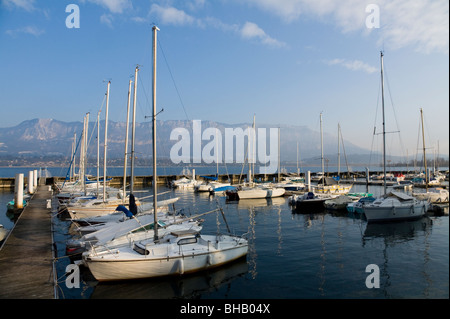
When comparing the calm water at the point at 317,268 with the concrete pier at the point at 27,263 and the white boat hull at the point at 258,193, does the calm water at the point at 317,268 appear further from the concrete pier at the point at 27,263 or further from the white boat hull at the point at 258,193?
the white boat hull at the point at 258,193

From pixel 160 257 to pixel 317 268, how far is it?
7.83 metres

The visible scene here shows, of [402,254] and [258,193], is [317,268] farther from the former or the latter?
[258,193]

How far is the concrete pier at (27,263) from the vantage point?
11039 millimetres

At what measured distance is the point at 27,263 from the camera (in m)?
14.1

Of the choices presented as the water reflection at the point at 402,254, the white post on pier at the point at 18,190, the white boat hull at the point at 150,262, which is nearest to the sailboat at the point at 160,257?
the white boat hull at the point at 150,262

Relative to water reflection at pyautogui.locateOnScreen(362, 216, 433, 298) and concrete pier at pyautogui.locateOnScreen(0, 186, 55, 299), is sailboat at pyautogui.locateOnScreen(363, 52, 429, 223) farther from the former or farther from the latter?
concrete pier at pyautogui.locateOnScreen(0, 186, 55, 299)

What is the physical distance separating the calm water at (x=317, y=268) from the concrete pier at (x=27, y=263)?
767 millimetres

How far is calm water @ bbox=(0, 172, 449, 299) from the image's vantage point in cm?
1195

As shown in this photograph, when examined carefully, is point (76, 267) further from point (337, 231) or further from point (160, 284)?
point (337, 231)

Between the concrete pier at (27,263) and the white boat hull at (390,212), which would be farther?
the white boat hull at (390,212)

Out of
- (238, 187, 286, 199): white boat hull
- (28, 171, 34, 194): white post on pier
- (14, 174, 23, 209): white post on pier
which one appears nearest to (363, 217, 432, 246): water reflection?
(238, 187, 286, 199): white boat hull

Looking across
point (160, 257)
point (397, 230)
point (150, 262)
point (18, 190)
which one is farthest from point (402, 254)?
point (18, 190)
